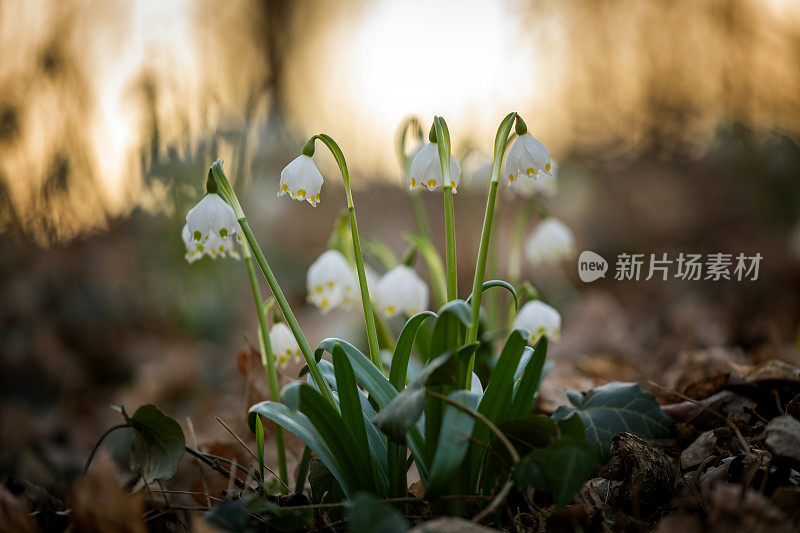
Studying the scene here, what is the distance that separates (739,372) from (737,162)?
5109mm

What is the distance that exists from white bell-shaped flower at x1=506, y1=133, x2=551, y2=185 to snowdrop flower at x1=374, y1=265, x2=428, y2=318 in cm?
60

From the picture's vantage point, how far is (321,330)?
4180 mm

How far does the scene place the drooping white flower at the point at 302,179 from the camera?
3.83ft

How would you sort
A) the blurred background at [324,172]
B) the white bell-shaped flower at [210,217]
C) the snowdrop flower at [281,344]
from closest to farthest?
1. the white bell-shaped flower at [210,217]
2. the snowdrop flower at [281,344]
3. the blurred background at [324,172]

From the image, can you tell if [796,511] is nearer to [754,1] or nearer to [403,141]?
[403,141]

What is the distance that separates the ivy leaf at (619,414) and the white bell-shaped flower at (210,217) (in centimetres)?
75

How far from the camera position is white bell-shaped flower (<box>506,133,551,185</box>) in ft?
3.71

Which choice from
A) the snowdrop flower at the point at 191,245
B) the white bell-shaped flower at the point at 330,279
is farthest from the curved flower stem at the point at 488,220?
the white bell-shaped flower at the point at 330,279

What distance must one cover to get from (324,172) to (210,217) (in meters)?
3.94

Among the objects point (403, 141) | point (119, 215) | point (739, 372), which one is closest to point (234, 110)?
point (119, 215)

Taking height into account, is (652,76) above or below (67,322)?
above

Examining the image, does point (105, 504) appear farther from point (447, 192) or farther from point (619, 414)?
point (619, 414)

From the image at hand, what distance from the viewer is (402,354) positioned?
44.9 inches

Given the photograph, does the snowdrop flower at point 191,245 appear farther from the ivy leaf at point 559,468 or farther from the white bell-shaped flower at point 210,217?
the ivy leaf at point 559,468
